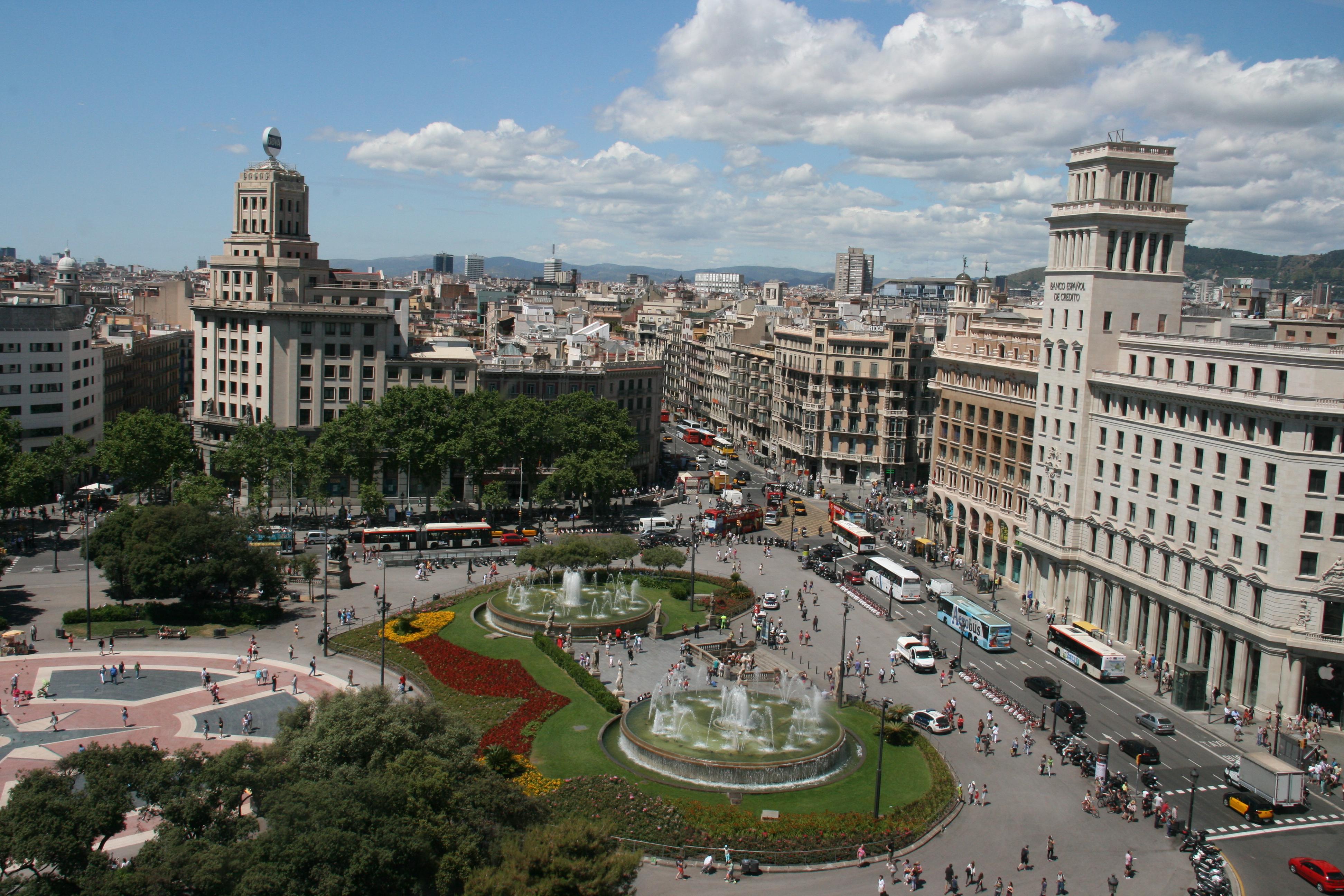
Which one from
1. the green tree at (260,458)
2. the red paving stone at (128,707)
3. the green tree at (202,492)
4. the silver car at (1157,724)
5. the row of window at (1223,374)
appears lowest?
the red paving stone at (128,707)

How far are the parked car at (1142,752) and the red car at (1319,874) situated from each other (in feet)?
28.5

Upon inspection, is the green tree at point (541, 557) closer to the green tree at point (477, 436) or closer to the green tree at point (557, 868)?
the green tree at point (477, 436)

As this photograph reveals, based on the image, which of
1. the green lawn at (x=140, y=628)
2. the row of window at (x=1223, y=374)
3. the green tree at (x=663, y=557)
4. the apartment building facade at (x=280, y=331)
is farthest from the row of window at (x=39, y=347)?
the row of window at (x=1223, y=374)

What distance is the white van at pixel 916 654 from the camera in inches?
2504

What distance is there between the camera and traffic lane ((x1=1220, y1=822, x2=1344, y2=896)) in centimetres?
4050

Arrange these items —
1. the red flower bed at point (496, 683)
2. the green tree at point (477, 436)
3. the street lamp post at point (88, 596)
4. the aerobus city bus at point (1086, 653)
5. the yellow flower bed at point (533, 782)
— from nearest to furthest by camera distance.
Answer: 1. the yellow flower bed at point (533, 782)
2. the red flower bed at point (496, 683)
3. the aerobus city bus at point (1086, 653)
4. the street lamp post at point (88, 596)
5. the green tree at point (477, 436)

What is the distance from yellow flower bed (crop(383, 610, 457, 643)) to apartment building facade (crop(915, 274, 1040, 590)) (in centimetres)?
4289

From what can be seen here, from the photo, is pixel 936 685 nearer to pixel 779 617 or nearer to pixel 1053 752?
pixel 1053 752

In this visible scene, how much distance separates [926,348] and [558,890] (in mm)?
98178

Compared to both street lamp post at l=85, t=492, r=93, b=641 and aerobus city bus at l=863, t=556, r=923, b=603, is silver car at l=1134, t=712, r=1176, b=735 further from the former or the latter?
street lamp post at l=85, t=492, r=93, b=641

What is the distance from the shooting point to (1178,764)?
51.0m

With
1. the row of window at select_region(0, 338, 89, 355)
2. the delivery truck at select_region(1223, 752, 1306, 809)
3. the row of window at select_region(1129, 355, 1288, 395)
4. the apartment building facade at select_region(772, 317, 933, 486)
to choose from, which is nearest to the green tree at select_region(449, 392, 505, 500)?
the apartment building facade at select_region(772, 317, 933, 486)

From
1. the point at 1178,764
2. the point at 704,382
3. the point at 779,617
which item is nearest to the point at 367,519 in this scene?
the point at 779,617

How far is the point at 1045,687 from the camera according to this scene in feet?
194
